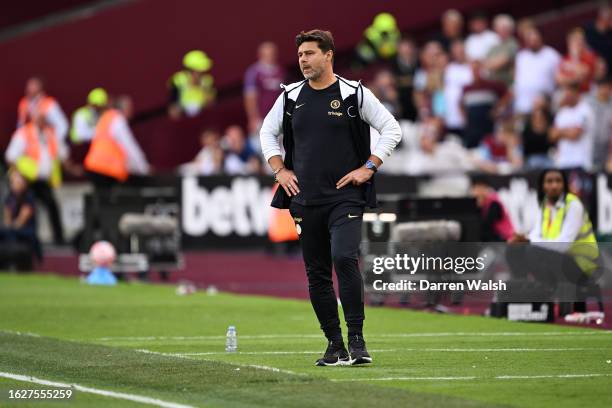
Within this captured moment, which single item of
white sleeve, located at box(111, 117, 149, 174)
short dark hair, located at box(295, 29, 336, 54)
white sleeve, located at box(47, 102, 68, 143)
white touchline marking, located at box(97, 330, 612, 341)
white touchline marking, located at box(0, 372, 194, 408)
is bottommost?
white touchline marking, located at box(0, 372, 194, 408)

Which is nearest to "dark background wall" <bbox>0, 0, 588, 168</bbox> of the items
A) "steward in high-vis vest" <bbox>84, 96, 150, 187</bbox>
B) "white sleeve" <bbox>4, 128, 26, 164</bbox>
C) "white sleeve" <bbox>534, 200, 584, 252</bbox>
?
"white sleeve" <bbox>4, 128, 26, 164</bbox>

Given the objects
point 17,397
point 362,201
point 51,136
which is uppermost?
point 51,136

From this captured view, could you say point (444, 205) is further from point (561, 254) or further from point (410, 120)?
point (410, 120)

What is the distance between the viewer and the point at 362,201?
1122 centimetres

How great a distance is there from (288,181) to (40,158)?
17554 millimetres

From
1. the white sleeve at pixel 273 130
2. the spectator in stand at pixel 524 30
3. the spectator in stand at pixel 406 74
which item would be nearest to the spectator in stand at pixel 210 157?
the spectator in stand at pixel 406 74

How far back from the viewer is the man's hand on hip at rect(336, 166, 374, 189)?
11.1m

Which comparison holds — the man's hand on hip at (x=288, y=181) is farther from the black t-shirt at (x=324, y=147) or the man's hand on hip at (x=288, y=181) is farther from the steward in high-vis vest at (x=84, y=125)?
the steward in high-vis vest at (x=84, y=125)

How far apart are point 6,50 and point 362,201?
22320 mm

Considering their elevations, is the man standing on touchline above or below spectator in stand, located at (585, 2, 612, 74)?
below

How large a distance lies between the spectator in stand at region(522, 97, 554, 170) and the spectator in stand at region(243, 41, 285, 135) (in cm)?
504

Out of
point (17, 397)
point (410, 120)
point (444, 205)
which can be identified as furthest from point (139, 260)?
point (17, 397)

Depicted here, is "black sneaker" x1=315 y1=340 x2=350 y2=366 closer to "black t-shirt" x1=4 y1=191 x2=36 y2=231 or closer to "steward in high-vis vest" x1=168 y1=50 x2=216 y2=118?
"black t-shirt" x1=4 y1=191 x2=36 y2=231

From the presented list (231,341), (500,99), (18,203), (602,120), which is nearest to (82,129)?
(18,203)
